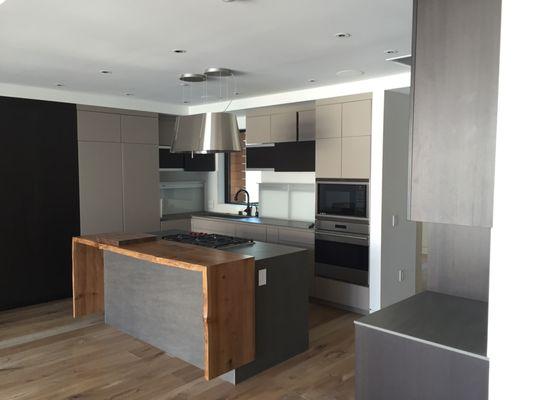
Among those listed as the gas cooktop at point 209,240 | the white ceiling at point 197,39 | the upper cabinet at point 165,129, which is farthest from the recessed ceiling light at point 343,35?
the upper cabinet at point 165,129

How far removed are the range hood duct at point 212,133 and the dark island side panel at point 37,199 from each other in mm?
2120

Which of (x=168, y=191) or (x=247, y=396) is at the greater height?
(x=168, y=191)

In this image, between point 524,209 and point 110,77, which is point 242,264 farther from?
point 110,77

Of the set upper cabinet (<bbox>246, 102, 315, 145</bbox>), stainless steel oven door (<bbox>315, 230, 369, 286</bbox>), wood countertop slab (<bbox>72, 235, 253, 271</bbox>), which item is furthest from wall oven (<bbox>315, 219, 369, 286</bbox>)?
wood countertop slab (<bbox>72, 235, 253, 271</bbox>)

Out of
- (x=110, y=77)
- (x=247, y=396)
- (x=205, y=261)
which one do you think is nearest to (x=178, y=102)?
(x=110, y=77)

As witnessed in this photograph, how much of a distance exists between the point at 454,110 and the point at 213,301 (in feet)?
6.55

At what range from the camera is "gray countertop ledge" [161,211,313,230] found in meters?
5.38

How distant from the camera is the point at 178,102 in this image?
6.16m

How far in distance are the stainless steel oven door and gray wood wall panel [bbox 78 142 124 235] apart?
2.52 metres

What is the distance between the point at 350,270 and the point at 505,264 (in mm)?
3354

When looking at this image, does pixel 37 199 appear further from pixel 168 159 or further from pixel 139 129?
pixel 168 159

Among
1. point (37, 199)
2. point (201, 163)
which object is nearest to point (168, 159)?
point (201, 163)

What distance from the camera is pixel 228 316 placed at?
3170 millimetres

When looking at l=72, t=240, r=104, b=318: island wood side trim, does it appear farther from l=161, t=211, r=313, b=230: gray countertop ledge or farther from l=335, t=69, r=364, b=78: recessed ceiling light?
l=335, t=69, r=364, b=78: recessed ceiling light
